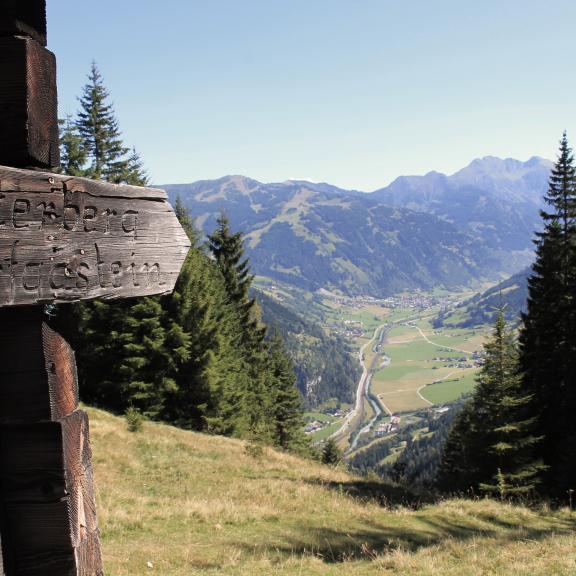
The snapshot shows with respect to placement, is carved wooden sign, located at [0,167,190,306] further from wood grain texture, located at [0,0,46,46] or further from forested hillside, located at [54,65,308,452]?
forested hillside, located at [54,65,308,452]

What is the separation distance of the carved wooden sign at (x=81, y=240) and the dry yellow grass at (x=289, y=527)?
5.44 m

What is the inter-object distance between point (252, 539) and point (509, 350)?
66.1 feet

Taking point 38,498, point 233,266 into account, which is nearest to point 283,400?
point 233,266

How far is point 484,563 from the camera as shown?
8.00 metres

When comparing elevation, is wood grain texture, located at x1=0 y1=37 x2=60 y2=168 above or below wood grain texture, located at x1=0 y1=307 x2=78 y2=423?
above

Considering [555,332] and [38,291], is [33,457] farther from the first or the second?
[555,332]

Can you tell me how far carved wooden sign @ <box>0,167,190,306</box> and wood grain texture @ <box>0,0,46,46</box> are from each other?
0.90 metres

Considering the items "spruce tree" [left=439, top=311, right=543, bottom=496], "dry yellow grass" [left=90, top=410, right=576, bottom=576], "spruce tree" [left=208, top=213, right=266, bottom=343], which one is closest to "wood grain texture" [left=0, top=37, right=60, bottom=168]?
"dry yellow grass" [left=90, top=410, right=576, bottom=576]

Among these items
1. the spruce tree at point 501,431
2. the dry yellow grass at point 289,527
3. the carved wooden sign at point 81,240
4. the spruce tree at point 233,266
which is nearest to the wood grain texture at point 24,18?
the carved wooden sign at point 81,240

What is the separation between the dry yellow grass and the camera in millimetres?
7688

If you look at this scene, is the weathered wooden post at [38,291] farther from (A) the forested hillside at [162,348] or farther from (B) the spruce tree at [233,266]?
(B) the spruce tree at [233,266]

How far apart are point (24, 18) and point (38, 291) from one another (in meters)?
1.67

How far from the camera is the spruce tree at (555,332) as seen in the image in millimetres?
26406

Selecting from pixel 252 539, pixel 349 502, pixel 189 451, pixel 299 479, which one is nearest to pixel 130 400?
pixel 189 451
